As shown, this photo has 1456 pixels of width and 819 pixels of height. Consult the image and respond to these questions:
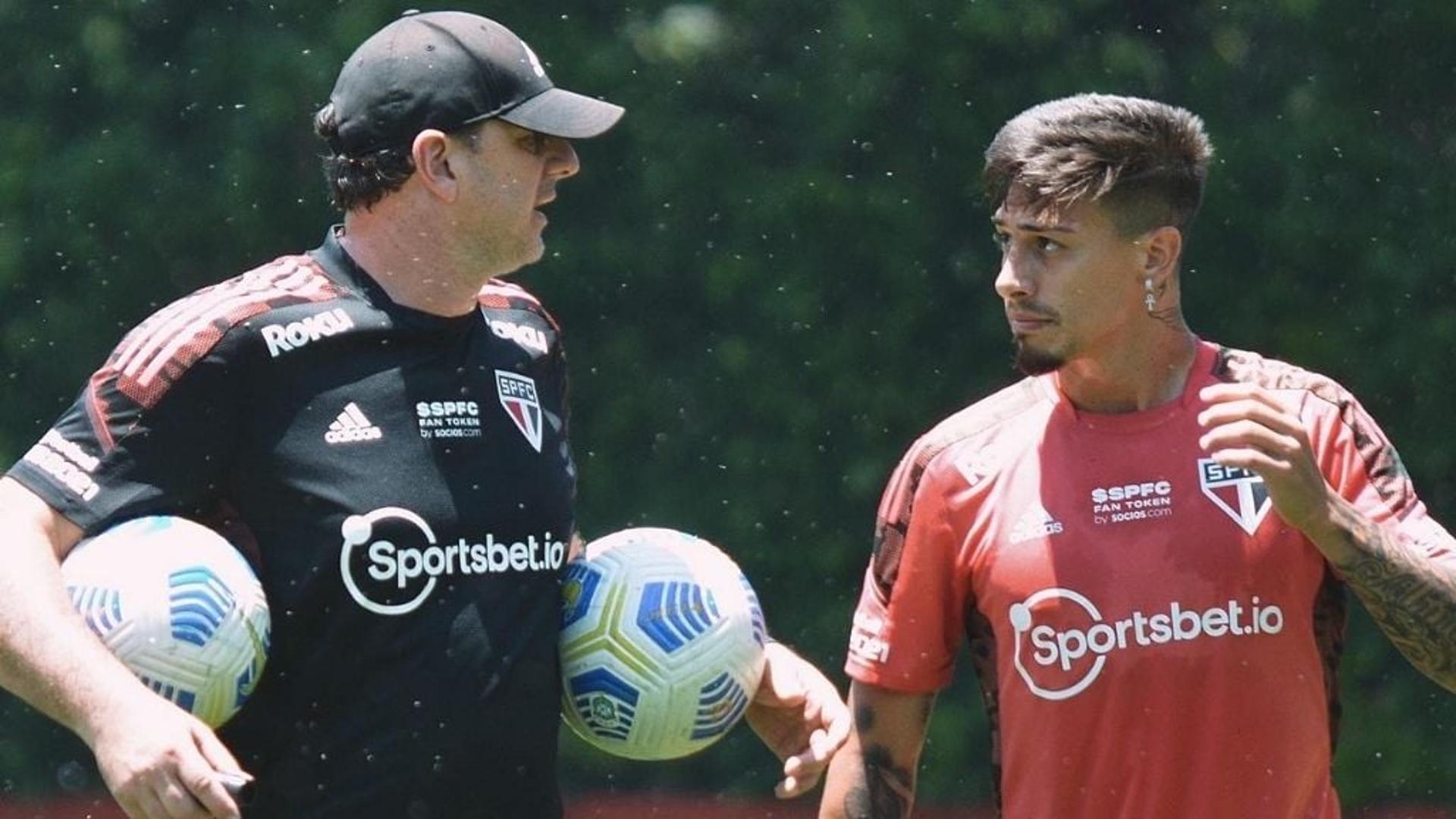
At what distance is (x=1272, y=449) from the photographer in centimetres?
326

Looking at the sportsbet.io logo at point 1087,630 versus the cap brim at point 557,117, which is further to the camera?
the cap brim at point 557,117

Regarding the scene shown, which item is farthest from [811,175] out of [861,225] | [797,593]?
[797,593]

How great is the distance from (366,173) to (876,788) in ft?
4.22

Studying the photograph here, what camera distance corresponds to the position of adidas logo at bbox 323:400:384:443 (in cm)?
341

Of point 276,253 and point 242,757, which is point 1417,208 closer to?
point 276,253

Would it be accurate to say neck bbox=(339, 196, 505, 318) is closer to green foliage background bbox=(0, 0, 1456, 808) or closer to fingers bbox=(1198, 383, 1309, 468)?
fingers bbox=(1198, 383, 1309, 468)

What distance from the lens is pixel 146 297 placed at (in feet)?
24.8

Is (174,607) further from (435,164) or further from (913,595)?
(913,595)

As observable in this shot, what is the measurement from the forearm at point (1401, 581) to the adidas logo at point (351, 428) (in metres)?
1.40

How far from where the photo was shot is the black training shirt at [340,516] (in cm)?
329

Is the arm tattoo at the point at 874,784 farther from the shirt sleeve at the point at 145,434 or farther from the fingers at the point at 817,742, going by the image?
the shirt sleeve at the point at 145,434

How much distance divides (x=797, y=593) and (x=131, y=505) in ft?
14.7

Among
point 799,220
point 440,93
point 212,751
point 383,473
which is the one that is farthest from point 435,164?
point 799,220

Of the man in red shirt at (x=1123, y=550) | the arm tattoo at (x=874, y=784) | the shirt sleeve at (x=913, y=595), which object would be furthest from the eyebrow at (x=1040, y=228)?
the arm tattoo at (x=874, y=784)
